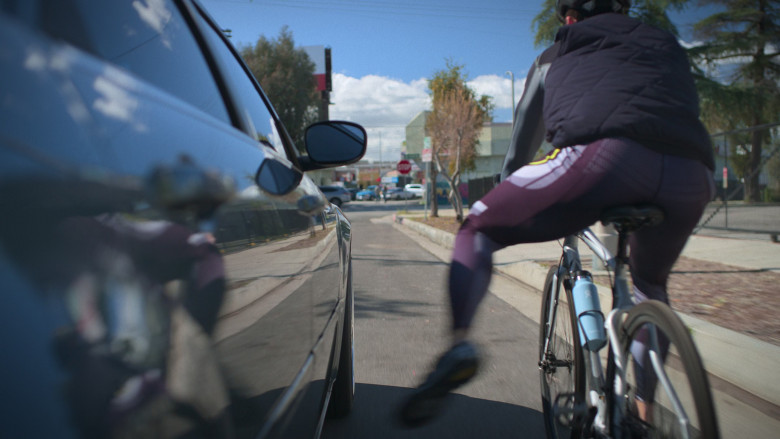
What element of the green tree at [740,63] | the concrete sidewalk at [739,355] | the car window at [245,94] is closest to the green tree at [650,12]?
the green tree at [740,63]

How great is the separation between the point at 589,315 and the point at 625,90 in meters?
0.73

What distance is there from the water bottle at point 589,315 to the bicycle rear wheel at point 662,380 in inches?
3.6

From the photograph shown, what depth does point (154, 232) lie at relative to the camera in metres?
0.75

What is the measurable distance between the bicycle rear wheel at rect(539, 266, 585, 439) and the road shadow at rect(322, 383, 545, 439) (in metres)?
0.26

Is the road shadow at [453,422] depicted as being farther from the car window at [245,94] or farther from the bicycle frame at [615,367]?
the car window at [245,94]

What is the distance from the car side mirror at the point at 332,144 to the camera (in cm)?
251

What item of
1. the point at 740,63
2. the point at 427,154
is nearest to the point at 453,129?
the point at 427,154

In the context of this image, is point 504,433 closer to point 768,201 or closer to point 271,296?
point 271,296

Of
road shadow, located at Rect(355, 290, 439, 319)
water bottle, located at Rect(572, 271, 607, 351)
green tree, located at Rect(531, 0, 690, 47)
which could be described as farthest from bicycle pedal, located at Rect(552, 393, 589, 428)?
green tree, located at Rect(531, 0, 690, 47)

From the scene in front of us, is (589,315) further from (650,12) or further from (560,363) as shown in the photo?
(650,12)

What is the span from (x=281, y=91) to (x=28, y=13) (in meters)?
31.6

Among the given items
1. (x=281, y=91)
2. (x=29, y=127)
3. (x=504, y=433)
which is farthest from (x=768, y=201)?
(x=281, y=91)

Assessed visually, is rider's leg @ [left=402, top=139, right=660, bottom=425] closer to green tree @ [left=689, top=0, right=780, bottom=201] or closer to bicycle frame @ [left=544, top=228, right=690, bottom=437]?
bicycle frame @ [left=544, top=228, right=690, bottom=437]

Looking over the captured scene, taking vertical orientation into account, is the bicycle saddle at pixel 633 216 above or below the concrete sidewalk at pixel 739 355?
above
